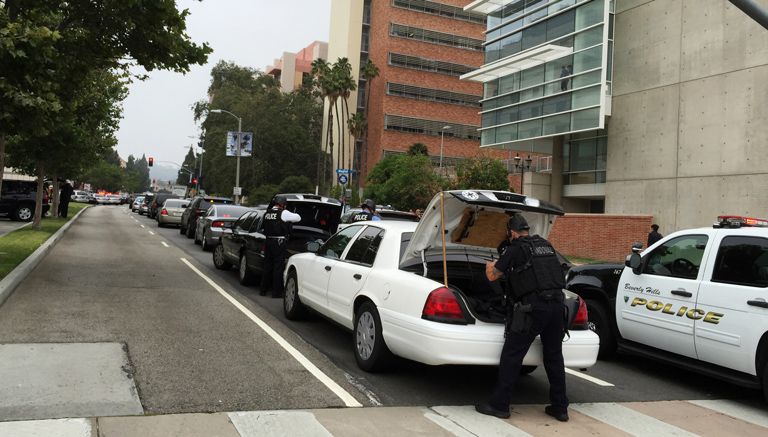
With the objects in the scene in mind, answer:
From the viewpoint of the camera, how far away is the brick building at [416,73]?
213 ft

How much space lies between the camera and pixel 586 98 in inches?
1196

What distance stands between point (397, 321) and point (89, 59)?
970 centimetres

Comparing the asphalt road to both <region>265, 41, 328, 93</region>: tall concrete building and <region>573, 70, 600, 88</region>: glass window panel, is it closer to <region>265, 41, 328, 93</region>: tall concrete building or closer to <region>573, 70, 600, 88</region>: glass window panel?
<region>573, 70, 600, 88</region>: glass window panel

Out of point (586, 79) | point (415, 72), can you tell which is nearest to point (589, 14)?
point (586, 79)

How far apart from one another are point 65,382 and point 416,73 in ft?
208

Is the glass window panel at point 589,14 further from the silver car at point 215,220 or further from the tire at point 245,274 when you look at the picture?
the tire at point 245,274

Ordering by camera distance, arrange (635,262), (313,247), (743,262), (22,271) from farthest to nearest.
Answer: (22,271) → (313,247) → (635,262) → (743,262)

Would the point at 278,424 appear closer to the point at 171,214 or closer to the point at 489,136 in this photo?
the point at 171,214

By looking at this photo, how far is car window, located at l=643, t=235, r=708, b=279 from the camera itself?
6531 millimetres

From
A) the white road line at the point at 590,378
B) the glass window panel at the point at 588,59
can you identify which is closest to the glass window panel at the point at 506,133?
the glass window panel at the point at 588,59

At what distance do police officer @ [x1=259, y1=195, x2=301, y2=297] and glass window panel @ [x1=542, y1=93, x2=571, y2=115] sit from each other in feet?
81.0

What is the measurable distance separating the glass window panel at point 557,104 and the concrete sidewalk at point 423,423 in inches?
1087

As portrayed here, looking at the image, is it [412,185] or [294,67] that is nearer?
[412,185]

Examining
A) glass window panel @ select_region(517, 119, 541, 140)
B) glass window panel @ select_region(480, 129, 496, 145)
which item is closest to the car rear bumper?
glass window panel @ select_region(517, 119, 541, 140)
